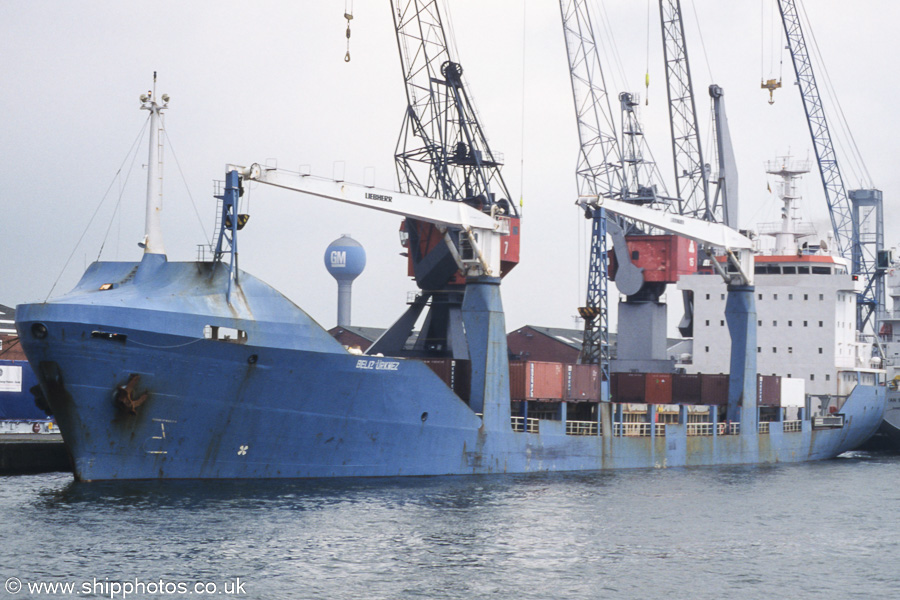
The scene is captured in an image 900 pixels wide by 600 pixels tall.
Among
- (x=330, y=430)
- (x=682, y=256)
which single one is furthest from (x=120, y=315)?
(x=682, y=256)

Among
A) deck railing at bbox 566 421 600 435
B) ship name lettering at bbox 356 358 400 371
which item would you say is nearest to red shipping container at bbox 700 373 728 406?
deck railing at bbox 566 421 600 435

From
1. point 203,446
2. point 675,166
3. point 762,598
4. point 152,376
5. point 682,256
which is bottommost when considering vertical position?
point 762,598

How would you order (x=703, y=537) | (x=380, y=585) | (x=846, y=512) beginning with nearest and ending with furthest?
1. (x=380, y=585)
2. (x=703, y=537)
3. (x=846, y=512)

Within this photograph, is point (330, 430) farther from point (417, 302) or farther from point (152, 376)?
point (417, 302)

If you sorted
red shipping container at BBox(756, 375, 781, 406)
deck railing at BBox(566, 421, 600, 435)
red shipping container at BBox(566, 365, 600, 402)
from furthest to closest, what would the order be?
red shipping container at BBox(756, 375, 781, 406)
deck railing at BBox(566, 421, 600, 435)
red shipping container at BBox(566, 365, 600, 402)

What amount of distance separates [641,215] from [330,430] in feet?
65.9

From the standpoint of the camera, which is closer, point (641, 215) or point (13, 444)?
point (13, 444)

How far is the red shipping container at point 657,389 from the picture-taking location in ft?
168

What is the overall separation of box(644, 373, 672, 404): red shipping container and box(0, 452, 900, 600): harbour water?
1051cm

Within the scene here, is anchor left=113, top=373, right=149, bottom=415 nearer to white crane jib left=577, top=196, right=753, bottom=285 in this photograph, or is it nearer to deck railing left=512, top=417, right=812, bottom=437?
deck railing left=512, top=417, right=812, bottom=437

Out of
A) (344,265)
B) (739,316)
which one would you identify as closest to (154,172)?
(739,316)

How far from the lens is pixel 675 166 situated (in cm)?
7044

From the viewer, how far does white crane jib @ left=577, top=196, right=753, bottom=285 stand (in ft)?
160

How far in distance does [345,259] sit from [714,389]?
7079 centimetres
